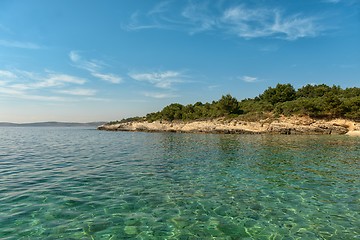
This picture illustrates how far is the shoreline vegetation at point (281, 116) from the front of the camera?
6738 cm

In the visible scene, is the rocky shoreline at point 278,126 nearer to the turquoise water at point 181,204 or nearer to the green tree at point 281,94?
the green tree at point 281,94

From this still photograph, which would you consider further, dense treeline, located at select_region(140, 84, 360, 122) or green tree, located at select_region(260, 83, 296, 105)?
green tree, located at select_region(260, 83, 296, 105)

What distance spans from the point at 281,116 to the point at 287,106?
13.6 feet

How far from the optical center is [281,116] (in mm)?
75750

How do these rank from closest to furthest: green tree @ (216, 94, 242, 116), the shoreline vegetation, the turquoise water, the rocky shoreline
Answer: the turquoise water, the rocky shoreline, the shoreline vegetation, green tree @ (216, 94, 242, 116)

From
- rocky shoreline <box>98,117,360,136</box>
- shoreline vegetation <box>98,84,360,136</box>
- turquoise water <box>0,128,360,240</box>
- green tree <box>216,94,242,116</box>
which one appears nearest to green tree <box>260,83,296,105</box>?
shoreline vegetation <box>98,84,360,136</box>

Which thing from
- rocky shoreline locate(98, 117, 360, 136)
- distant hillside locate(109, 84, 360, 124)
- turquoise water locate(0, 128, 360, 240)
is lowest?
turquoise water locate(0, 128, 360, 240)

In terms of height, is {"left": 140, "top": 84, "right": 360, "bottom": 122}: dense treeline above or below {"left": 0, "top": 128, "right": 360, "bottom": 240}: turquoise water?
above

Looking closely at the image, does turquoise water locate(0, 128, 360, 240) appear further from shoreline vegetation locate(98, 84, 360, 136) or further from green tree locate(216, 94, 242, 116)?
green tree locate(216, 94, 242, 116)

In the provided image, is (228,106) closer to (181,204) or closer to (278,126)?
(278,126)

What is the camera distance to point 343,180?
14727mm

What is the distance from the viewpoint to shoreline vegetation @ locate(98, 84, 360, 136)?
67375 mm

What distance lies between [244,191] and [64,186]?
9.78 metres

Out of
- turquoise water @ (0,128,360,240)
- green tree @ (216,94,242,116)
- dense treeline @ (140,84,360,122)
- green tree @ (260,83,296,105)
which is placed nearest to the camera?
turquoise water @ (0,128,360,240)
